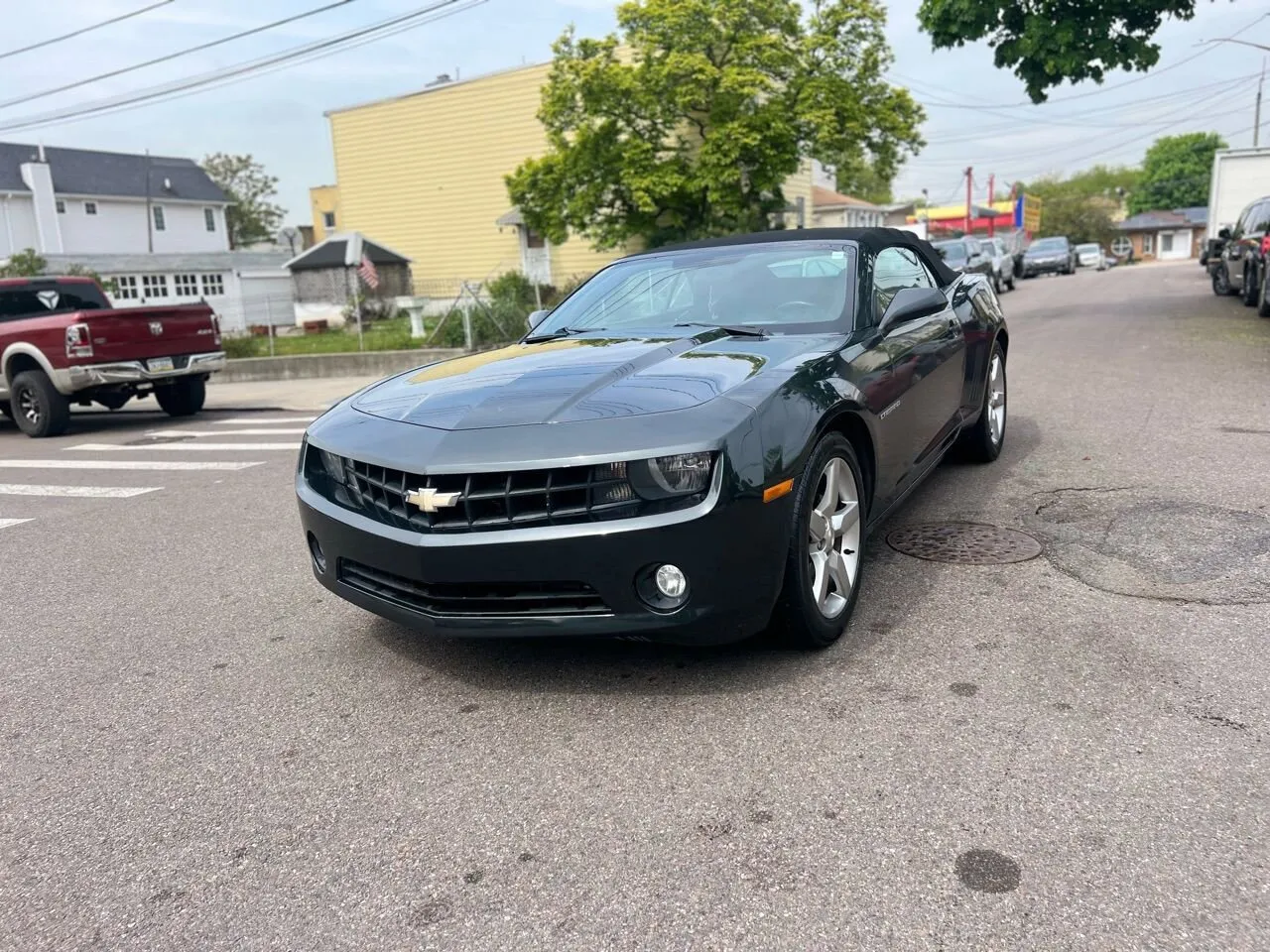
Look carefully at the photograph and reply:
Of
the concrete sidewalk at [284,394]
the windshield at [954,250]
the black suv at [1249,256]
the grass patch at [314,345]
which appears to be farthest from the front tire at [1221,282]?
the concrete sidewalk at [284,394]

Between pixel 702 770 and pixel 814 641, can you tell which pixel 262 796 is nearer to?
pixel 702 770

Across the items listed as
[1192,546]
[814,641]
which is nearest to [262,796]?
[814,641]

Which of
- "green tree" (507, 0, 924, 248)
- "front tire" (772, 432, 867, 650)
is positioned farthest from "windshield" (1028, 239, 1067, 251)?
"front tire" (772, 432, 867, 650)

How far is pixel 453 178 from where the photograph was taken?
113 ft

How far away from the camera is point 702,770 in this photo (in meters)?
2.96

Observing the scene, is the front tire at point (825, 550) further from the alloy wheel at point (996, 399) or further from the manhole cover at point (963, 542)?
the alloy wheel at point (996, 399)

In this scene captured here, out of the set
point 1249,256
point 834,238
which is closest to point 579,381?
point 834,238

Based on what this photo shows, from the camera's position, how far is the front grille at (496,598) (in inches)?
127

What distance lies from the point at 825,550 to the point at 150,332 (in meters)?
10.4

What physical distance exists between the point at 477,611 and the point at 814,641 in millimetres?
1191

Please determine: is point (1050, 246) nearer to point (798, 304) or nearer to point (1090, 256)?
point (1090, 256)

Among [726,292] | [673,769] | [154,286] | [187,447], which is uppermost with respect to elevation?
[154,286]

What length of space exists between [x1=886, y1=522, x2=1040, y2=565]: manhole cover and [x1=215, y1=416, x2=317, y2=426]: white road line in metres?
8.82

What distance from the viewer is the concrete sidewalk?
14289 millimetres
